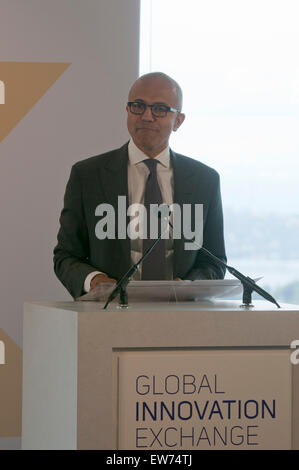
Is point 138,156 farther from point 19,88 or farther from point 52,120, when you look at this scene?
point 19,88

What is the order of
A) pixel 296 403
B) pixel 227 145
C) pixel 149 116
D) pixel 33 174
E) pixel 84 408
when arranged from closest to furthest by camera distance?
pixel 84 408
pixel 296 403
pixel 149 116
pixel 33 174
pixel 227 145

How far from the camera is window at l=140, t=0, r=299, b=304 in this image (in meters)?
4.68

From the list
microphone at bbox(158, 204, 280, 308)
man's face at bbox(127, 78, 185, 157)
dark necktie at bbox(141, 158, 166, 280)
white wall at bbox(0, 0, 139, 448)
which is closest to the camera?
microphone at bbox(158, 204, 280, 308)

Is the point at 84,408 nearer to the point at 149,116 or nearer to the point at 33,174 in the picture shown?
the point at 149,116

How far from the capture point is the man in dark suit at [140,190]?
2.74 meters

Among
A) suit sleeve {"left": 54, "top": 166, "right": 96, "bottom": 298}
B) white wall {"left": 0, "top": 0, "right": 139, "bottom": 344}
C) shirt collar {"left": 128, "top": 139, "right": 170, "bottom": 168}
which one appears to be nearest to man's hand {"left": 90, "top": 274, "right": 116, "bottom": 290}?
suit sleeve {"left": 54, "top": 166, "right": 96, "bottom": 298}

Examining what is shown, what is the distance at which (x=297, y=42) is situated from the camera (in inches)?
192

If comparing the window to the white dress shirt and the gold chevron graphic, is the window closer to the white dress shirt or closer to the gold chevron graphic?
the gold chevron graphic

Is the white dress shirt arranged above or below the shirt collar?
below

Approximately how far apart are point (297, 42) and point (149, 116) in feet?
7.93

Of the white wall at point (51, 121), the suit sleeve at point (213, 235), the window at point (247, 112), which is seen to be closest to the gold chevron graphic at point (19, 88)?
the white wall at point (51, 121)

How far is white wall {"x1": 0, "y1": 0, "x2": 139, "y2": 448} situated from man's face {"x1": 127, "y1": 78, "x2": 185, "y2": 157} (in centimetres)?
121

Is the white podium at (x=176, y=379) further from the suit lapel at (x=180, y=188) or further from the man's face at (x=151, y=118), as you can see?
the man's face at (x=151, y=118)

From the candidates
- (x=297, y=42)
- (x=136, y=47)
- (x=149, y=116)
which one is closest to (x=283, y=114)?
(x=297, y=42)
